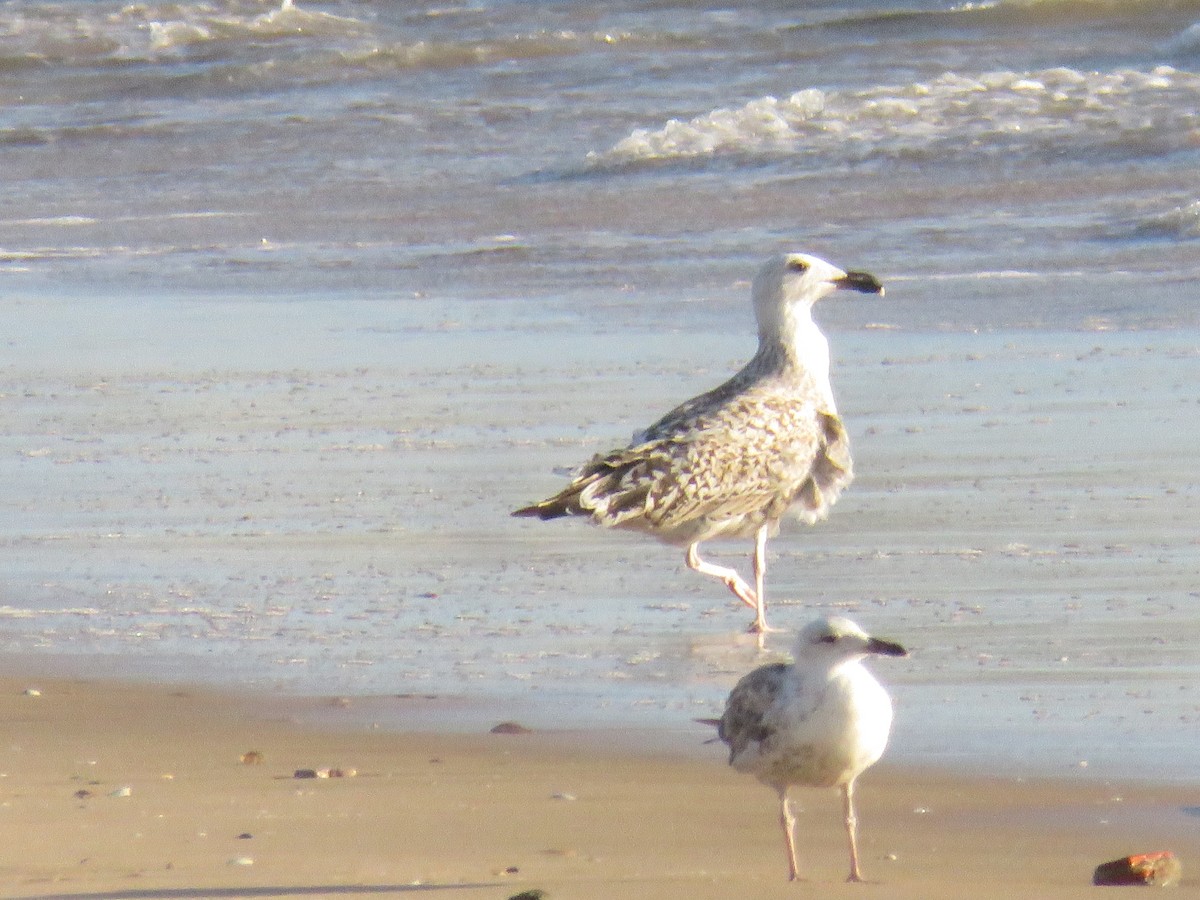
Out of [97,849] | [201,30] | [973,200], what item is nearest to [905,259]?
[973,200]

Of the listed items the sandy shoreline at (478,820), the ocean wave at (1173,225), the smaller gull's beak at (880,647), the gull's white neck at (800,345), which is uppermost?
the smaller gull's beak at (880,647)

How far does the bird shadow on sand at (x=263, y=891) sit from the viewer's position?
4.02m

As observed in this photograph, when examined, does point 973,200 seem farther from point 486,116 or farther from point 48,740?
point 48,740

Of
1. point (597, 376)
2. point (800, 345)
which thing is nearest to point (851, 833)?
point (800, 345)

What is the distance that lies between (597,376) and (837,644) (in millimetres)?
5181

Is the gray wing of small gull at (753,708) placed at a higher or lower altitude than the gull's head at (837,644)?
lower

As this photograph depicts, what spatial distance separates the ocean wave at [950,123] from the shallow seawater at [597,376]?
0.05 meters

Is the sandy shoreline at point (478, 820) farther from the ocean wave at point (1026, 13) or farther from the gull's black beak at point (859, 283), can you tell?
the ocean wave at point (1026, 13)

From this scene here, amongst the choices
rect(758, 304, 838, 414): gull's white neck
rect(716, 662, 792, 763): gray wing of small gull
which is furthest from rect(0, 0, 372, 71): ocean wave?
rect(716, 662, 792, 763): gray wing of small gull

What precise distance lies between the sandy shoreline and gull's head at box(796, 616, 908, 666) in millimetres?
379

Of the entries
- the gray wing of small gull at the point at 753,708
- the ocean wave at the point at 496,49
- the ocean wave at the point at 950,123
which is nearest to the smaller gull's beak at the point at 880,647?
the gray wing of small gull at the point at 753,708

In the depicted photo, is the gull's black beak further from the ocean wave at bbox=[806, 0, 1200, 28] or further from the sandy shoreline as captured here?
the ocean wave at bbox=[806, 0, 1200, 28]

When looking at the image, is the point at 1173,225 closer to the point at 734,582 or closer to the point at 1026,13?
the point at 734,582

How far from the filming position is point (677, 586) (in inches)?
269
